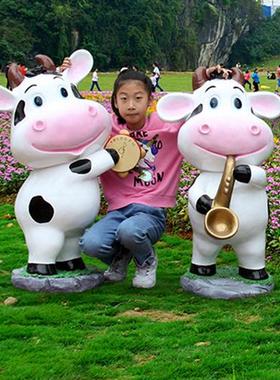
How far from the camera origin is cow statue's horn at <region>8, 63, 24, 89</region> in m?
4.67

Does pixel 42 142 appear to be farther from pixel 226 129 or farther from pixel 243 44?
pixel 243 44

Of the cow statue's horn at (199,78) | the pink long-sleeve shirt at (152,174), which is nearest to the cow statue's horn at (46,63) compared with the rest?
the pink long-sleeve shirt at (152,174)

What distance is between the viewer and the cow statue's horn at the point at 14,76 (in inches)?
184

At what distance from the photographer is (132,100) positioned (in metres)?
4.50

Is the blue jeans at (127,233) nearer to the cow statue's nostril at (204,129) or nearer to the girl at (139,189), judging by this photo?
the girl at (139,189)

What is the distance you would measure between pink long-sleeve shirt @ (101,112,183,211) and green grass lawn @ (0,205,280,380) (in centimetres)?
58

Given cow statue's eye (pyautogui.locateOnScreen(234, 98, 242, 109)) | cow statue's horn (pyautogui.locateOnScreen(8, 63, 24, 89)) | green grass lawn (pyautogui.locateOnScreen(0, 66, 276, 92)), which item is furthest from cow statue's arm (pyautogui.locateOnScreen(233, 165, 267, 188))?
green grass lawn (pyautogui.locateOnScreen(0, 66, 276, 92))

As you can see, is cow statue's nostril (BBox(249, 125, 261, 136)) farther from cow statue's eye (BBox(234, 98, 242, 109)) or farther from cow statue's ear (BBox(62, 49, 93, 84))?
cow statue's ear (BBox(62, 49, 93, 84))

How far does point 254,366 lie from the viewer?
327 cm

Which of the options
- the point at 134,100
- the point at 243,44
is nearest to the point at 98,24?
the point at 243,44

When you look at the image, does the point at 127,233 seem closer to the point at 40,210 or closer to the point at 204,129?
the point at 40,210

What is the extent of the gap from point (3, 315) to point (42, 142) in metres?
1.08

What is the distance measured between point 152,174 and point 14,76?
113cm

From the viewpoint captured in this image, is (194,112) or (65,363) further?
(194,112)
